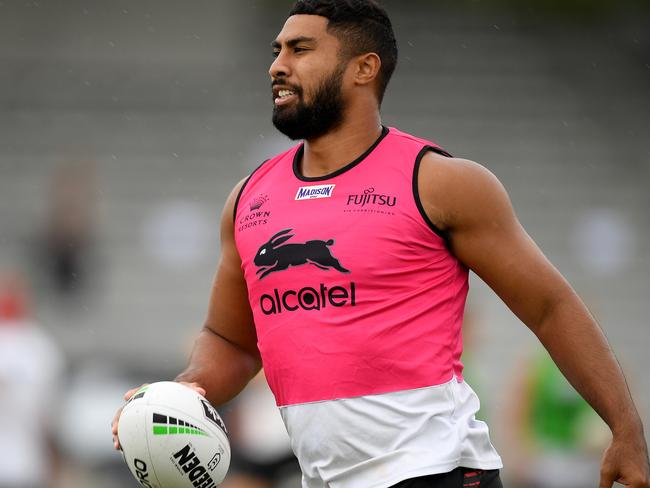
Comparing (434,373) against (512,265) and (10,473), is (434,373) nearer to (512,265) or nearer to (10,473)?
(512,265)

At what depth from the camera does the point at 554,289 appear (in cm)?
426

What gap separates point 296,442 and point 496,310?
11723 millimetres

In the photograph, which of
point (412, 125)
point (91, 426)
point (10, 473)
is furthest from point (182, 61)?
point (10, 473)

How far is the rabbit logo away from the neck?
0.33 meters

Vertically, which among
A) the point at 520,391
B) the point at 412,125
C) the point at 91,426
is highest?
the point at 412,125

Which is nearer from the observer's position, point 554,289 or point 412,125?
point 554,289

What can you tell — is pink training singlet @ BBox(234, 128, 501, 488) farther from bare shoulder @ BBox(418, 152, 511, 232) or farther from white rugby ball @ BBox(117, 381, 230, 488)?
white rugby ball @ BBox(117, 381, 230, 488)

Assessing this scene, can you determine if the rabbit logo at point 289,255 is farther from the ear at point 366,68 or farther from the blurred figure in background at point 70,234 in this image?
the blurred figure in background at point 70,234

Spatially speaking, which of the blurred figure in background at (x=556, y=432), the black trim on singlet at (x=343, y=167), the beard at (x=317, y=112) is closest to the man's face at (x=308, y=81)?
the beard at (x=317, y=112)

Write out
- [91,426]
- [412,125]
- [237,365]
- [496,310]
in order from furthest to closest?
[412,125] → [496,310] → [91,426] → [237,365]

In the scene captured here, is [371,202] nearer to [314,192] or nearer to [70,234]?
[314,192]

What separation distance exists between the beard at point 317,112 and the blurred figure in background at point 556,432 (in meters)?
5.75

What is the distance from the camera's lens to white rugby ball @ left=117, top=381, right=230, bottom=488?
13.9 feet

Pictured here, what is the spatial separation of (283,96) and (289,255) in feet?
2.02
